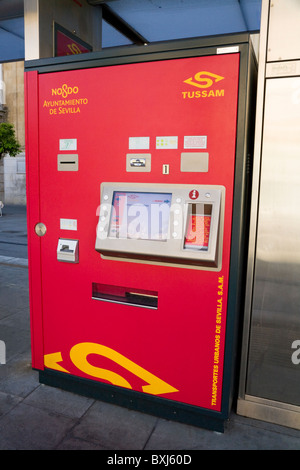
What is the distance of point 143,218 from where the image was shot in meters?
2.30

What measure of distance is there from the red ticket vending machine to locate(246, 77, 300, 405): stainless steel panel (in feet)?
0.45

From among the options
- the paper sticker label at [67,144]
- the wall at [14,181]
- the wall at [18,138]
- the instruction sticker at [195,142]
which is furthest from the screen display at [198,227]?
→ the wall at [14,181]

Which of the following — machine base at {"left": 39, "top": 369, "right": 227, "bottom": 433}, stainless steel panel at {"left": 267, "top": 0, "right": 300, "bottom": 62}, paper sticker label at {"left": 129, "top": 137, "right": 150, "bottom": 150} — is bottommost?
machine base at {"left": 39, "top": 369, "right": 227, "bottom": 433}

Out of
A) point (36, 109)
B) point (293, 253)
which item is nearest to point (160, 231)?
point (293, 253)

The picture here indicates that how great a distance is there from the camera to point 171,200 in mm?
2230

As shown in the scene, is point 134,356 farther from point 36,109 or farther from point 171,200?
point 36,109

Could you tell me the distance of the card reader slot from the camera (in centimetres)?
249

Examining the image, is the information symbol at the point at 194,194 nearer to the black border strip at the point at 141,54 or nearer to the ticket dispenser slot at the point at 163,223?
the ticket dispenser slot at the point at 163,223

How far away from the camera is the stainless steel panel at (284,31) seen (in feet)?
7.04

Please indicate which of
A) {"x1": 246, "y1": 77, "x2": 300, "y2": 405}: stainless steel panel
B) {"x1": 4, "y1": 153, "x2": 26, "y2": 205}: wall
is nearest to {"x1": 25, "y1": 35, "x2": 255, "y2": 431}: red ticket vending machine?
{"x1": 246, "y1": 77, "x2": 300, "y2": 405}: stainless steel panel

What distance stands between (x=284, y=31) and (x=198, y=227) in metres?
1.26

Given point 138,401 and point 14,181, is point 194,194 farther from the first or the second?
point 14,181

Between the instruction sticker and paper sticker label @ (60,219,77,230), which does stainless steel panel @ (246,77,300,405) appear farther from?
paper sticker label @ (60,219,77,230)

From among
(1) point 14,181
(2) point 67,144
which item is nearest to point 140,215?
(2) point 67,144
